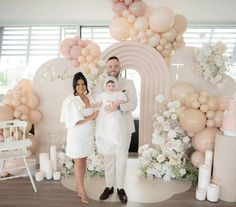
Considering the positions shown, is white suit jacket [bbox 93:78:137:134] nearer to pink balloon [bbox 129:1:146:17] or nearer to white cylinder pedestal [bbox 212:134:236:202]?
white cylinder pedestal [bbox 212:134:236:202]

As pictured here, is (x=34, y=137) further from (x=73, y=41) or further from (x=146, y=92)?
(x=146, y=92)

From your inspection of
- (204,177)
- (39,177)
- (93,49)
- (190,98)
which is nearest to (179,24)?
(190,98)

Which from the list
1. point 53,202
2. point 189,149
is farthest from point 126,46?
point 53,202

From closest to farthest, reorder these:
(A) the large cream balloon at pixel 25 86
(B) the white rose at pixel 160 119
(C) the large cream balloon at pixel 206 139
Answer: (C) the large cream balloon at pixel 206 139 → (B) the white rose at pixel 160 119 → (A) the large cream balloon at pixel 25 86

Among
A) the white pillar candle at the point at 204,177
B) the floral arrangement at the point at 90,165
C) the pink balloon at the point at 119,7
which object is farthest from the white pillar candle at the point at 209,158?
the pink balloon at the point at 119,7

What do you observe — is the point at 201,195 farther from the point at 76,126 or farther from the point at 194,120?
the point at 76,126

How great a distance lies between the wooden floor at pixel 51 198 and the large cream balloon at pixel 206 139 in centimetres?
51

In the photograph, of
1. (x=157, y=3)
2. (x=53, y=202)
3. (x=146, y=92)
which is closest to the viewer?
(x=53, y=202)

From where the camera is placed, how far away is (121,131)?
2.63 meters

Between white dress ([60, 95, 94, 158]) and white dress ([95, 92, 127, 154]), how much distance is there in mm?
148

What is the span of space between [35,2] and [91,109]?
3486 mm

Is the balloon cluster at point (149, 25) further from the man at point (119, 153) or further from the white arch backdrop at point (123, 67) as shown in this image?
the man at point (119, 153)

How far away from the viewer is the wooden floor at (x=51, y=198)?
2.77m

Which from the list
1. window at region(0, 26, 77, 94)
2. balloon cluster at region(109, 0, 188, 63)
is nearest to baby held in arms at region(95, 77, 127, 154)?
balloon cluster at region(109, 0, 188, 63)
